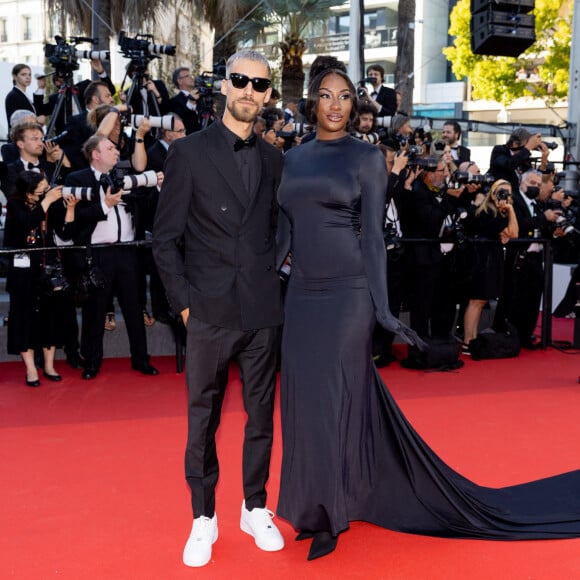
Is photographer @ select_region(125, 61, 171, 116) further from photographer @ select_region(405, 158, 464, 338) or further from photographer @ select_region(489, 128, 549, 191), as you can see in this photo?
photographer @ select_region(489, 128, 549, 191)

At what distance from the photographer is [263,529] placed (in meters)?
3.37

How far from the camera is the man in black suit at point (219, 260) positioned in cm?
314

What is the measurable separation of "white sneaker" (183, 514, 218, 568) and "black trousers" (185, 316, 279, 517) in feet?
0.13

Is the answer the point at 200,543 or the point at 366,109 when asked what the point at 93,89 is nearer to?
the point at 366,109

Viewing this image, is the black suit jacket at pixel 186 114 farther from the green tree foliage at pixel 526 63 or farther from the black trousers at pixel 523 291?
the green tree foliage at pixel 526 63

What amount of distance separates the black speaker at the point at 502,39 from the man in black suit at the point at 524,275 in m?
2.06

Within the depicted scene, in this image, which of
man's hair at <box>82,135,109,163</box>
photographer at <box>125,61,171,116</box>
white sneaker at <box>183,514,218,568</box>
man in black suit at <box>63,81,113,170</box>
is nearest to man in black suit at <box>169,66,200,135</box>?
photographer at <box>125,61,171,116</box>

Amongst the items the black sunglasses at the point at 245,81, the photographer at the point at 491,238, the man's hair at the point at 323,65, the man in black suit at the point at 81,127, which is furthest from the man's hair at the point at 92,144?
the black sunglasses at the point at 245,81

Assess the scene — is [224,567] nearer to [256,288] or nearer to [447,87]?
[256,288]

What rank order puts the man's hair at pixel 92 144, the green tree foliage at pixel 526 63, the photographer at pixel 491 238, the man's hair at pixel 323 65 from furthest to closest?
the green tree foliage at pixel 526 63 → the photographer at pixel 491 238 → the man's hair at pixel 92 144 → the man's hair at pixel 323 65

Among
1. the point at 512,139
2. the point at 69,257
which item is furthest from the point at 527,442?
the point at 512,139

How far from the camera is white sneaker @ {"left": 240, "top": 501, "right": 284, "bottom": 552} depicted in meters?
3.34

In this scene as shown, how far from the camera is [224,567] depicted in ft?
10.5

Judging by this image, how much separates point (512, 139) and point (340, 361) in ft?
19.5
